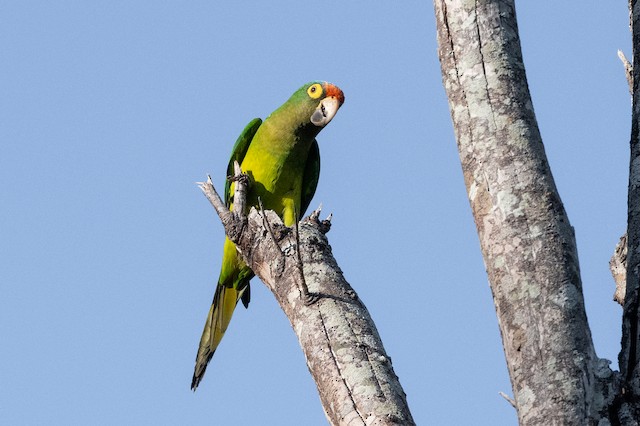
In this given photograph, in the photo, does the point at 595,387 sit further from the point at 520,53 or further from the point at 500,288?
the point at 520,53

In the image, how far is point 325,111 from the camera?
264 inches

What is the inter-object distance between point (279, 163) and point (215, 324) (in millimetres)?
1390

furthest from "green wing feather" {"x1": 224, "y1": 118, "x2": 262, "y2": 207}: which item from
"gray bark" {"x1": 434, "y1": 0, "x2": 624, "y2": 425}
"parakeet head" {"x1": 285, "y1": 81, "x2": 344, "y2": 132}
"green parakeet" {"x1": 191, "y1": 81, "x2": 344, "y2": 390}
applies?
"gray bark" {"x1": 434, "y1": 0, "x2": 624, "y2": 425}

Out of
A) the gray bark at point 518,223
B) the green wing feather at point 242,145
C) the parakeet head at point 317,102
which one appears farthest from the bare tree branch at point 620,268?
the green wing feather at point 242,145

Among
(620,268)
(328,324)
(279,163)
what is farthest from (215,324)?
(620,268)

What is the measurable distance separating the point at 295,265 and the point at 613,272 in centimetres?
128

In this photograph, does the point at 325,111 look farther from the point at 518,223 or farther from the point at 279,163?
the point at 518,223

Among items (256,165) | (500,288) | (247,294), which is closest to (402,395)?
(500,288)

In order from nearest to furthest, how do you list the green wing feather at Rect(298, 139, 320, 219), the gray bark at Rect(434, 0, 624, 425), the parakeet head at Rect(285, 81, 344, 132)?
1. the gray bark at Rect(434, 0, 624, 425)
2. the parakeet head at Rect(285, 81, 344, 132)
3. the green wing feather at Rect(298, 139, 320, 219)

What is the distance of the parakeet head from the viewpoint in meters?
6.62

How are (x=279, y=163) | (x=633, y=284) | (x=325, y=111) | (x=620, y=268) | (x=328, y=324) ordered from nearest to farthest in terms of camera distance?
(x=633, y=284), (x=328, y=324), (x=620, y=268), (x=279, y=163), (x=325, y=111)

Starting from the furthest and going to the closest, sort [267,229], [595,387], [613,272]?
[267,229]
[613,272]
[595,387]

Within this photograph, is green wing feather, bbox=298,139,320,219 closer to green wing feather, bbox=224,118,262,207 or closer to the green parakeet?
the green parakeet

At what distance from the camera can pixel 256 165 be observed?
21.1ft
